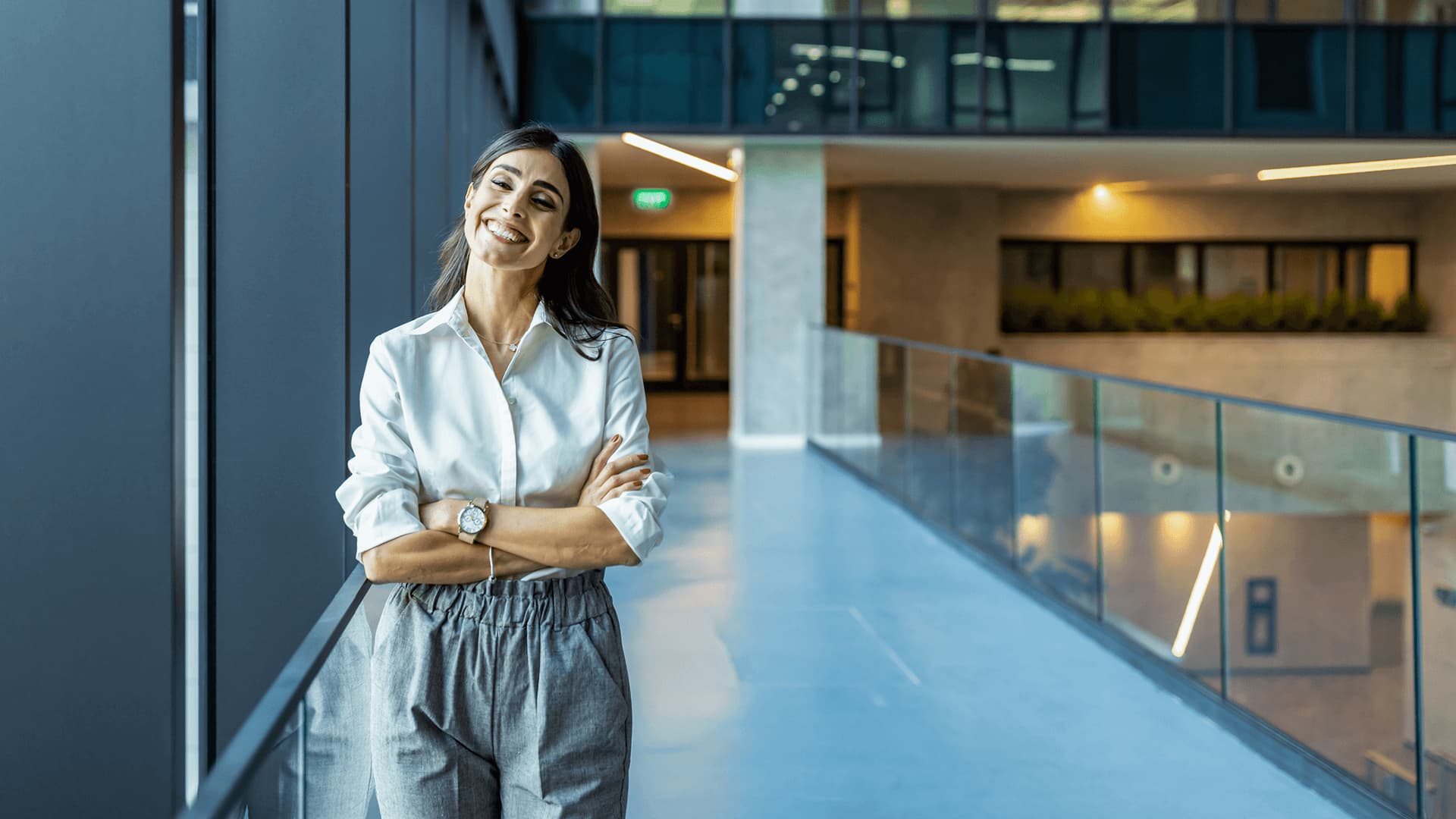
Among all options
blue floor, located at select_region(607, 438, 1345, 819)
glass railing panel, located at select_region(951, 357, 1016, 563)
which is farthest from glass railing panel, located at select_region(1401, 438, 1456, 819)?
glass railing panel, located at select_region(951, 357, 1016, 563)

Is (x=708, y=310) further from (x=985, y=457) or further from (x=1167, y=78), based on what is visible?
(x=985, y=457)

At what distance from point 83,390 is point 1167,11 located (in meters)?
13.9

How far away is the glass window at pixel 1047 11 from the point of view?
14273 mm

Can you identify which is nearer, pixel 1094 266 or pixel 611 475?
pixel 611 475

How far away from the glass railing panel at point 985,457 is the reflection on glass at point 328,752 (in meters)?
5.86

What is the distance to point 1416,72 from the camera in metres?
14.6

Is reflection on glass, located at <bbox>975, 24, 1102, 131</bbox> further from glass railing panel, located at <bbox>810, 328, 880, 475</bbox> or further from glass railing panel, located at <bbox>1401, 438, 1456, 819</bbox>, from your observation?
glass railing panel, located at <bbox>1401, 438, 1456, 819</bbox>

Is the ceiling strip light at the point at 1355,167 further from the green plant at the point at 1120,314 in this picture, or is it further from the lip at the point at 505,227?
the lip at the point at 505,227

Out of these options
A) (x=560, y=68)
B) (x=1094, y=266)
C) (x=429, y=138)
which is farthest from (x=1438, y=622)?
(x=1094, y=266)

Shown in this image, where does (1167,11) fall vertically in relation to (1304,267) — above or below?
above

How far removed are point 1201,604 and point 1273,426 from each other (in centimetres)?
76

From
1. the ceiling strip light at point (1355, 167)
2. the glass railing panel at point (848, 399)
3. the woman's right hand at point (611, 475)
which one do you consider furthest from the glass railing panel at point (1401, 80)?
the woman's right hand at point (611, 475)

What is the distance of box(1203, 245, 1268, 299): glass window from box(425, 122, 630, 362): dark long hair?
20455mm

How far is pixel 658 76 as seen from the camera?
14188 mm
